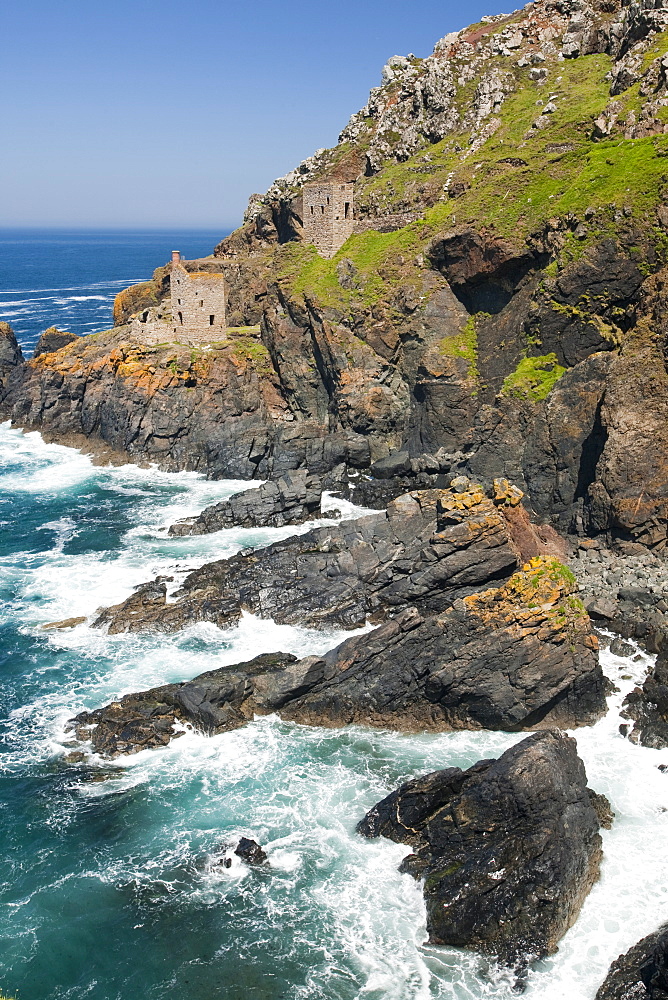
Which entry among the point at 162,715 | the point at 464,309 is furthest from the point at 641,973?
the point at 464,309

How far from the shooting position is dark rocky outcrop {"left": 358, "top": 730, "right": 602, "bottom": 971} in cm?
2259

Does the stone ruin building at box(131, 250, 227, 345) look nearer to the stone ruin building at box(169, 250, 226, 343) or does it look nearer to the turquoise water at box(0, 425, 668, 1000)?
the stone ruin building at box(169, 250, 226, 343)

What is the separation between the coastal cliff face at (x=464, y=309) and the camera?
152 feet

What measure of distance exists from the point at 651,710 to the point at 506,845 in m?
11.5

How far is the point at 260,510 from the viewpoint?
50250mm

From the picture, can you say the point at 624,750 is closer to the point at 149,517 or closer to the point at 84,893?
the point at 84,893

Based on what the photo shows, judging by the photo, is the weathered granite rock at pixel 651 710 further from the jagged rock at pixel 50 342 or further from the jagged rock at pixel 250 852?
the jagged rock at pixel 50 342

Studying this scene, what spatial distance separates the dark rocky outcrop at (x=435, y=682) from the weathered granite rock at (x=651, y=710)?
1390 mm

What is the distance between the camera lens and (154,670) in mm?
35906

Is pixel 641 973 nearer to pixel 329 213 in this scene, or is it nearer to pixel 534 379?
pixel 534 379

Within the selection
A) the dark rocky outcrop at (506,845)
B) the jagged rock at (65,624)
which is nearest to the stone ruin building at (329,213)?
the jagged rock at (65,624)

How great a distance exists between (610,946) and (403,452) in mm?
37226

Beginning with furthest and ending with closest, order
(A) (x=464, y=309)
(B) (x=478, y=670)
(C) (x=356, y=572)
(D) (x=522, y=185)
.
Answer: (A) (x=464, y=309)
(D) (x=522, y=185)
(C) (x=356, y=572)
(B) (x=478, y=670)

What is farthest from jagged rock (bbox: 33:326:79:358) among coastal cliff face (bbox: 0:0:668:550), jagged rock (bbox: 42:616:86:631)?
jagged rock (bbox: 42:616:86:631)
